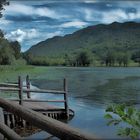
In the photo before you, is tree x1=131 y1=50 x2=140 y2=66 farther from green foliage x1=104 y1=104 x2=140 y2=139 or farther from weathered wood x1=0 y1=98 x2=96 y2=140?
green foliage x1=104 y1=104 x2=140 y2=139

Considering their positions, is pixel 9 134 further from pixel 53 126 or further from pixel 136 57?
pixel 136 57

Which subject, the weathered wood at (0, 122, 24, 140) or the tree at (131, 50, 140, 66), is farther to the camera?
the tree at (131, 50, 140, 66)

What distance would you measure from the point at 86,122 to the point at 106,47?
183m

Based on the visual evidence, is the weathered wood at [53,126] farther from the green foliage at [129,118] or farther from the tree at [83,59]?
the tree at [83,59]

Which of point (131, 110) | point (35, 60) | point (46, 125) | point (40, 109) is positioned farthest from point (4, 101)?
point (35, 60)

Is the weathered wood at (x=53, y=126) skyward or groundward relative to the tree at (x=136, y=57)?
skyward

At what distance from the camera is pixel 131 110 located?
3039 millimetres

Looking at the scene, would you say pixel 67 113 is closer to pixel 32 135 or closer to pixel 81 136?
pixel 32 135

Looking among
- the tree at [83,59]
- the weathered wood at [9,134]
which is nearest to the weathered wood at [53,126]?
the weathered wood at [9,134]

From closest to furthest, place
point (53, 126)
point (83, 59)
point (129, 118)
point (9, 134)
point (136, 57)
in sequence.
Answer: point (129, 118)
point (53, 126)
point (9, 134)
point (136, 57)
point (83, 59)

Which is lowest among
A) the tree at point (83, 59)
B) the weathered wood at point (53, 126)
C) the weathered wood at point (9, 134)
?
the tree at point (83, 59)

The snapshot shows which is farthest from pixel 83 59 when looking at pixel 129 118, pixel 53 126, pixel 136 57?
pixel 129 118

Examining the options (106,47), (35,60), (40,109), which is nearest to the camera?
(40,109)

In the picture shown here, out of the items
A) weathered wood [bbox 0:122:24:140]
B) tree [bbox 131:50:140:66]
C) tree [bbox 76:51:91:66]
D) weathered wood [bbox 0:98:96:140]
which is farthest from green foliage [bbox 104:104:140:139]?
tree [bbox 76:51:91:66]
